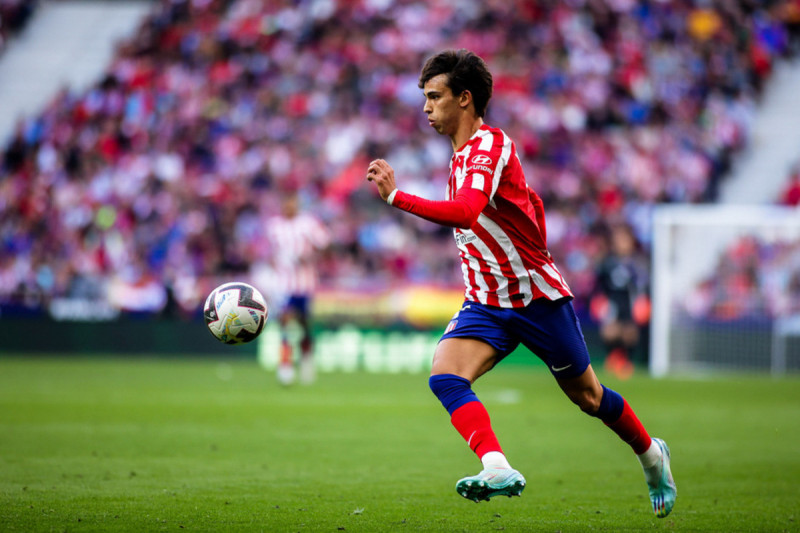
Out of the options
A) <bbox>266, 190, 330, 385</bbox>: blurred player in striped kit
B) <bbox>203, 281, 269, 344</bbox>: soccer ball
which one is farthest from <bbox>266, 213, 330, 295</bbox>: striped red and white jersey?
<bbox>203, 281, 269, 344</bbox>: soccer ball

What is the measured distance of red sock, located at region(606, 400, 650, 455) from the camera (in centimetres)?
570

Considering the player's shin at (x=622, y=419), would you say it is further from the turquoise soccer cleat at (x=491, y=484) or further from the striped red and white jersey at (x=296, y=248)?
the striped red and white jersey at (x=296, y=248)

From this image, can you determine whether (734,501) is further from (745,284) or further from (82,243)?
(82,243)

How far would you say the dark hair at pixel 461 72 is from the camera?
17.7ft

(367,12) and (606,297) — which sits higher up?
(367,12)

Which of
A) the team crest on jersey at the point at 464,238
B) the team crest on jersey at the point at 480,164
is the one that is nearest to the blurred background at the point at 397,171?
the team crest on jersey at the point at 464,238

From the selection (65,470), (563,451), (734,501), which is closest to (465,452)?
(563,451)

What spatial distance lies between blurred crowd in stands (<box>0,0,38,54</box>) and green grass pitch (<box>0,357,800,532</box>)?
724 inches

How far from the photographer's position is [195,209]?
2261 cm

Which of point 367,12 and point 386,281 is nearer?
point 386,281

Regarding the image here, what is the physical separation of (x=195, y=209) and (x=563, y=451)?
603 inches

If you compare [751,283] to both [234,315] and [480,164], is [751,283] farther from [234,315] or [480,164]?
[480,164]

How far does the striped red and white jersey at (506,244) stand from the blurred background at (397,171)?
13.6 metres

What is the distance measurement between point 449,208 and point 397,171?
18017 millimetres
